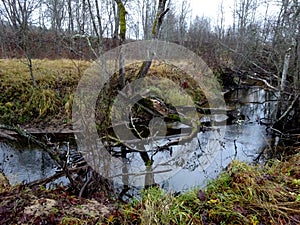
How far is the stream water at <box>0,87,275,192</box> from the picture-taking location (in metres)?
4.20

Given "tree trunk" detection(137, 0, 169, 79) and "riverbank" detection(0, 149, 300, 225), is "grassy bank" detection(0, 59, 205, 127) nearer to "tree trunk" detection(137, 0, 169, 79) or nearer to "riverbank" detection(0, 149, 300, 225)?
"tree trunk" detection(137, 0, 169, 79)

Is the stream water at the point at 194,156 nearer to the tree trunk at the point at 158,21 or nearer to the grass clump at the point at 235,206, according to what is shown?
the grass clump at the point at 235,206

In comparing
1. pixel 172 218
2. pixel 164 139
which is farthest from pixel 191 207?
pixel 164 139

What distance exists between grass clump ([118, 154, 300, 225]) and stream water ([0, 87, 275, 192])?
140cm

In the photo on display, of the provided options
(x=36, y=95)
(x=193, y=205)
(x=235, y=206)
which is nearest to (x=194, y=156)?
(x=193, y=205)

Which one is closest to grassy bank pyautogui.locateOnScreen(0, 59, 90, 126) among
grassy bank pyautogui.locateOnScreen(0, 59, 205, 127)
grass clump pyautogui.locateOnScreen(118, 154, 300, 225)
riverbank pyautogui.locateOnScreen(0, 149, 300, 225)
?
grassy bank pyautogui.locateOnScreen(0, 59, 205, 127)

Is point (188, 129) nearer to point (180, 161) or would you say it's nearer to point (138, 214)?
point (180, 161)

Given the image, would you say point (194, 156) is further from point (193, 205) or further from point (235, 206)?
point (235, 206)

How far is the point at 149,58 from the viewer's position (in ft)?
23.9

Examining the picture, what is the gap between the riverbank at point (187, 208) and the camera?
1968 millimetres

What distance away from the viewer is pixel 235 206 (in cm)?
212

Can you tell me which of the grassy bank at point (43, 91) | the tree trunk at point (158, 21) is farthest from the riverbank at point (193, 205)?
the tree trunk at point (158, 21)

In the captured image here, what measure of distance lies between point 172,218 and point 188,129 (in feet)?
15.1

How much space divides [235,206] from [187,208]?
1.30 ft
